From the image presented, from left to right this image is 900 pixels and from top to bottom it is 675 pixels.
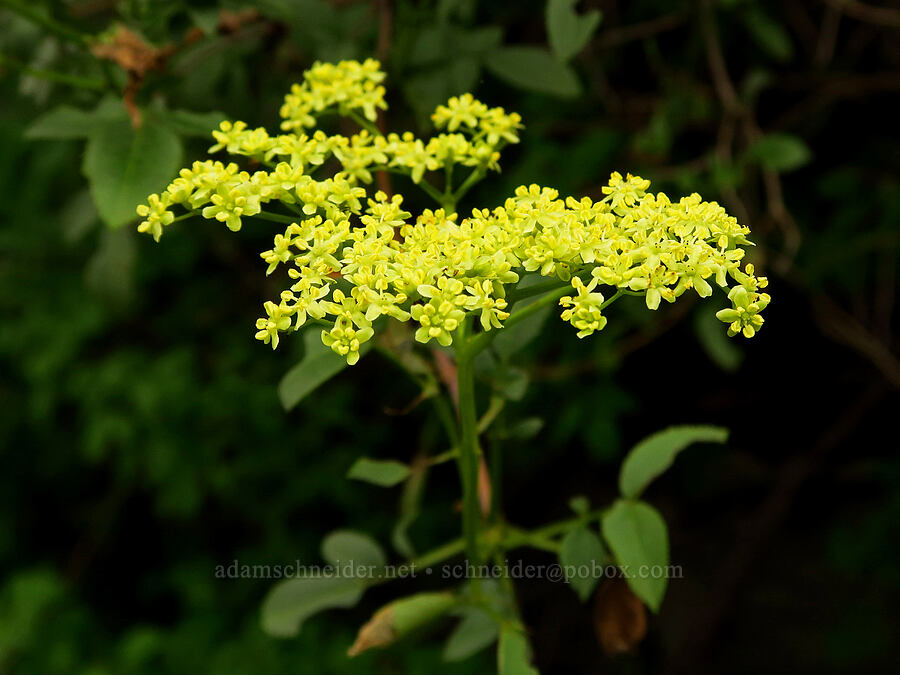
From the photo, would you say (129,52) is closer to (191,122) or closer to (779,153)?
(191,122)

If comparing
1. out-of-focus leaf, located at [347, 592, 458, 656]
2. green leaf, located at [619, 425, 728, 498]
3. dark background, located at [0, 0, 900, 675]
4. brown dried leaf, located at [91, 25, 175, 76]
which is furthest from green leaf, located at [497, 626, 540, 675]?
brown dried leaf, located at [91, 25, 175, 76]

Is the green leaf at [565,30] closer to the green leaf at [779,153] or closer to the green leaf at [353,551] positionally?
the green leaf at [779,153]

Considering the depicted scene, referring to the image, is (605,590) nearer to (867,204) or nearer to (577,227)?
(577,227)

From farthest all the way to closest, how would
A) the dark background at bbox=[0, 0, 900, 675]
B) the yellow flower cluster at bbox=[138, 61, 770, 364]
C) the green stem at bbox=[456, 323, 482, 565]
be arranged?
1. the dark background at bbox=[0, 0, 900, 675]
2. the green stem at bbox=[456, 323, 482, 565]
3. the yellow flower cluster at bbox=[138, 61, 770, 364]

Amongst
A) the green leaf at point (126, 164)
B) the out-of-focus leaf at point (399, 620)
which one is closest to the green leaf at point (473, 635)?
the out-of-focus leaf at point (399, 620)

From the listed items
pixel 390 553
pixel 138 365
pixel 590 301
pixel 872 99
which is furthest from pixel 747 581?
pixel 590 301

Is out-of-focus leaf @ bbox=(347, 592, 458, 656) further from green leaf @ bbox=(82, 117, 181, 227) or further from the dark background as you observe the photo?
the dark background

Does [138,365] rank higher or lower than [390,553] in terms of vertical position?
higher
